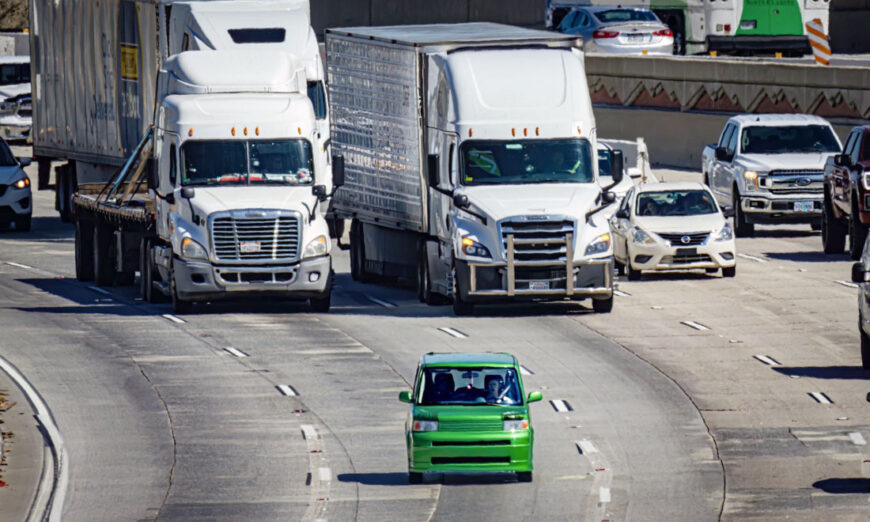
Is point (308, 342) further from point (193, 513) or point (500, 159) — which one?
point (193, 513)

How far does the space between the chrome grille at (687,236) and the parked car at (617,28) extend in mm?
26035

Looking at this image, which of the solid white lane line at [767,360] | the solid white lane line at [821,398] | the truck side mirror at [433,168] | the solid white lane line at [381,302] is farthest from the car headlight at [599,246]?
the solid white lane line at [821,398]

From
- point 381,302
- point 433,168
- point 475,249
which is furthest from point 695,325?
point 381,302

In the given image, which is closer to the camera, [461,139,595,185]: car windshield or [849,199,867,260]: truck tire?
[461,139,595,185]: car windshield

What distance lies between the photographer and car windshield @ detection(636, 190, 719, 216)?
3703 centimetres

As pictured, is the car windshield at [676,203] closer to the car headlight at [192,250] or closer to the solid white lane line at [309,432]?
the car headlight at [192,250]

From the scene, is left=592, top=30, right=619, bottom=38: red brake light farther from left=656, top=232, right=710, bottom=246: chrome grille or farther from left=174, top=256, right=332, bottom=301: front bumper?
left=174, top=256, right=332, bottom=301: front bumper

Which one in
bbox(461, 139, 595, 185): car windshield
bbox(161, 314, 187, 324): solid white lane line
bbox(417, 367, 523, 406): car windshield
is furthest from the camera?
bbox(161, 314, 187, 324): solid white lane line

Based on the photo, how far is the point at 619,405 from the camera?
993 inches

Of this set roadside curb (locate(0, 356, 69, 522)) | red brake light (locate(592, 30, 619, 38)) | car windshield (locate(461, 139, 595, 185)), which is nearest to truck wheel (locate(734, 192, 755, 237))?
car windshield (locate(461, 139, 595, 185))

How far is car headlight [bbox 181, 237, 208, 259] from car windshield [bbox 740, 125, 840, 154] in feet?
49.6

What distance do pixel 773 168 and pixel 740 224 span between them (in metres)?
2.14

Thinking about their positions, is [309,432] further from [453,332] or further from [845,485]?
[453,332]

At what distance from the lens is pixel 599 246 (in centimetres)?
3175
